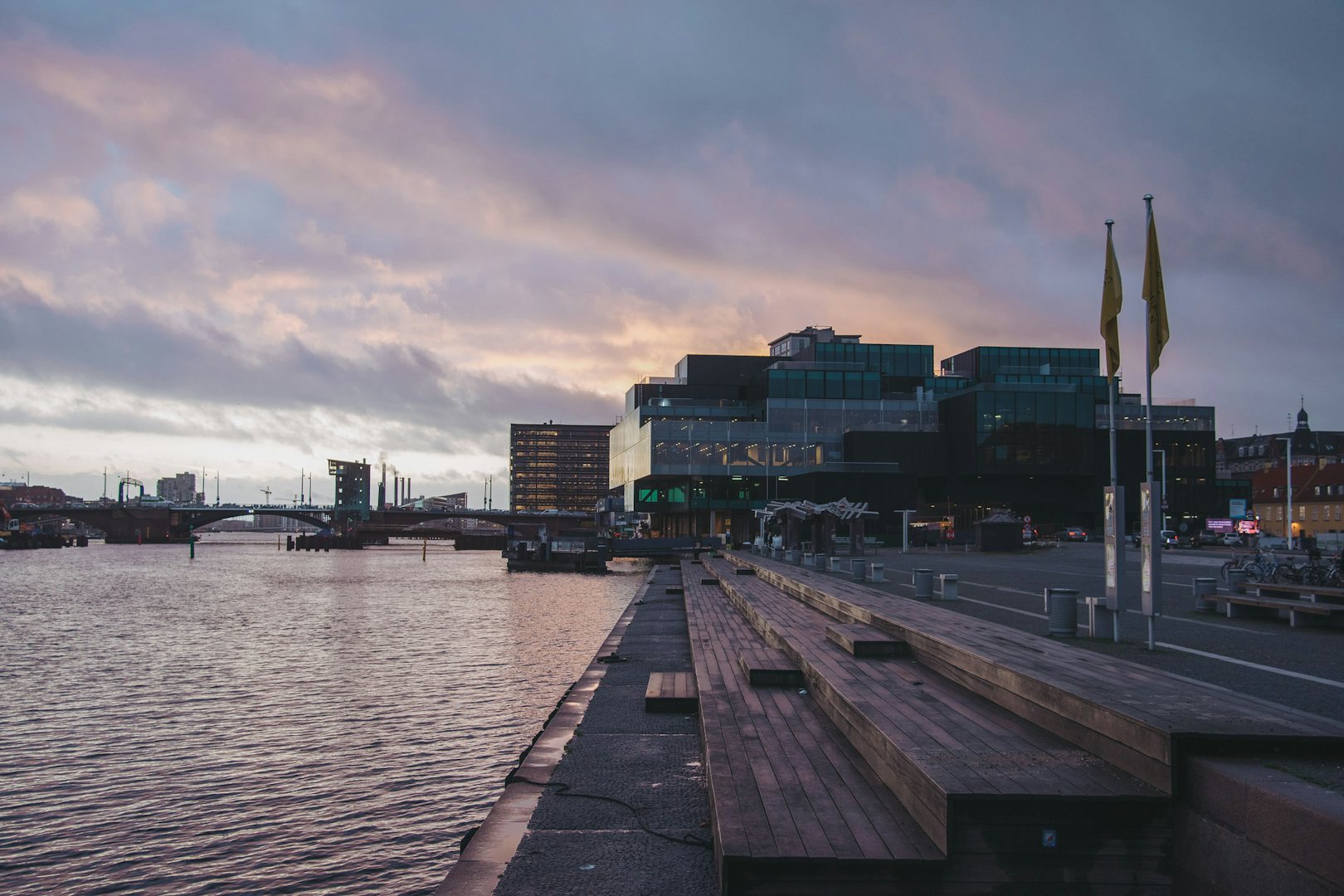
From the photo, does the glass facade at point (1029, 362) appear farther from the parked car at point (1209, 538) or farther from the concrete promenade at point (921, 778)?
the concrete promenade at point (921, 778)

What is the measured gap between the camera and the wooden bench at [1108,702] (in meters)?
6.03

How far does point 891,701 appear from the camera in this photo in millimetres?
9055

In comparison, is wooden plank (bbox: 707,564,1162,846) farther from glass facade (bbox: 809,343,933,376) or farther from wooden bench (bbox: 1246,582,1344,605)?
glass facade (bbox: 809,343,933,376)

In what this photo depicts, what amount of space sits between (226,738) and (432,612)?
85.4ft

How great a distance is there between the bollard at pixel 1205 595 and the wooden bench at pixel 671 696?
1201cm

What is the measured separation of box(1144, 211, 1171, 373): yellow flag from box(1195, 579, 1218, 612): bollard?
7.19 meters

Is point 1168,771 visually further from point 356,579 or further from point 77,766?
point 356,579

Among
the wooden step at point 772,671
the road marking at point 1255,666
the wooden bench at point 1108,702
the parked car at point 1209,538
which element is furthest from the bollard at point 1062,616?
the parked car at point 1209,538

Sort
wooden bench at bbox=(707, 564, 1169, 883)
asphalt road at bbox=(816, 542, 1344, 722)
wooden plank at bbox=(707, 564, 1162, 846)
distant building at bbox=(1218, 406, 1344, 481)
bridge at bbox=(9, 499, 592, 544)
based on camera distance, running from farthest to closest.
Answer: bridge at bbox=(9, 499, 592, 544), distant building at bbox=(1218, 406, 1344, 481), asphalt road at bbox=(816, 542, 1344, 722), wooden plank at bbox=(707, 564, 1162, 846), wooden bench at bbox=(707, 564, 1169, 883)

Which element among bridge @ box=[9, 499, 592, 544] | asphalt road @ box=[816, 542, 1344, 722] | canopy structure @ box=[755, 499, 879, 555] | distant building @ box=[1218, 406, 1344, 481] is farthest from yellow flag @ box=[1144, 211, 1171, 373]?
bridge @ box=[9, 499, 592, 544]

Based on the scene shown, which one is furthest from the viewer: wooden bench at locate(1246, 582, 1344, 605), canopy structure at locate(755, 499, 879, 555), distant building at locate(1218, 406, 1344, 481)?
distant building at locate(1218, 406, 1344, 481)

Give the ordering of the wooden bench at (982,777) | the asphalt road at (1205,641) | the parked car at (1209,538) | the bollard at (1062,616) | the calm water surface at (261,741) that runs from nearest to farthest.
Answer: the wooden bench at (982,777) < the asphalt road at (1205,641) < the calm water surface at (261,741) < the bollard at (1062,616) < the parked car at (1209,538)

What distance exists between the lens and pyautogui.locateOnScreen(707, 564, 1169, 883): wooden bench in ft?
19.6

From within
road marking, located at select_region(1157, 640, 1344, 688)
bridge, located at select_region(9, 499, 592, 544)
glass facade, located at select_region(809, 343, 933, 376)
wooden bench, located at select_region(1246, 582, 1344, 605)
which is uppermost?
glass facade, located at select_region(809, 343, 933, 376)
